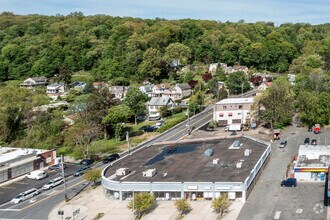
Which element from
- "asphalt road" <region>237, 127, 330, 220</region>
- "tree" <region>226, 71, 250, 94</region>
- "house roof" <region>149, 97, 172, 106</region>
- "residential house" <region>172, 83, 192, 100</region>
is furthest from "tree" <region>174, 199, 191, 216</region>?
"residential house" <region>172, 83, 192, 100</region>

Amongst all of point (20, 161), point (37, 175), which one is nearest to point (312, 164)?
point (37, 175)

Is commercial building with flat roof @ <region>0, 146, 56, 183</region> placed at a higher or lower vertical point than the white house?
lower

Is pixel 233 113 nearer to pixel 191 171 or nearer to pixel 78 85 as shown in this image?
pixel 191 171

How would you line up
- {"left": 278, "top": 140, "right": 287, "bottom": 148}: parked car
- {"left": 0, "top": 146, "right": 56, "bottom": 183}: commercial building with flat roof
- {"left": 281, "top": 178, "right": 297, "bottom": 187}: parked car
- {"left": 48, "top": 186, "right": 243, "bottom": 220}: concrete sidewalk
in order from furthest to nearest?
{"left": 278, "top": 140, "right": 287, "bottom": 148}: parked car, {"left": 0, "top": 146, "right": 56, "bottom": 183}: commercial building with flat roof, {"left": 281, "top": 178, "right": 297, "bottom": 187}: parked car, {"left": 48, "top": 186, "right": 243, "bottom": 220}: concrete sidewalk

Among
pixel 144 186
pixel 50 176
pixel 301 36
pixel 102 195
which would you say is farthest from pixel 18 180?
pixel 301 36

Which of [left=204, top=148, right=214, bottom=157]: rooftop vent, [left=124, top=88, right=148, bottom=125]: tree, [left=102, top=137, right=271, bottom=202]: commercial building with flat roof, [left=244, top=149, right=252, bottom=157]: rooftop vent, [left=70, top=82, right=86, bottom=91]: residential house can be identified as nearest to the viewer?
[left=102, top=137, right=271, bottom=202]: commercial building with flat roof

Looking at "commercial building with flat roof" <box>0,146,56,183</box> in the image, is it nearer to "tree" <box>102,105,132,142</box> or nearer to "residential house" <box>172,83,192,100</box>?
"tree" <box>102,105,132,142</box>

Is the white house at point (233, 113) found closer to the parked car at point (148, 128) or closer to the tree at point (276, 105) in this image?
the tree at point (276, 105)
